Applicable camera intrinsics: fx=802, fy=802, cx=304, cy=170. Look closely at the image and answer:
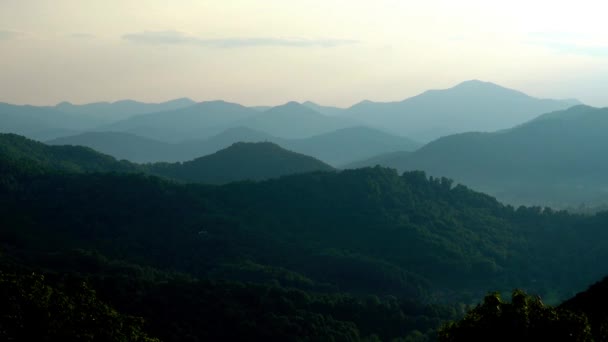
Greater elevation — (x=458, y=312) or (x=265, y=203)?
(x=265, y=203)

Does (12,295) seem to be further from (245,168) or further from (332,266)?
(245,168)

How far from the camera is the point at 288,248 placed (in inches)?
3319

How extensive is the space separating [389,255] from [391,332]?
2876 centimetres

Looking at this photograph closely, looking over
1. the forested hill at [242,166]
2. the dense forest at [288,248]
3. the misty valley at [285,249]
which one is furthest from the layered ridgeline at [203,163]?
the dense forest at [288,248]

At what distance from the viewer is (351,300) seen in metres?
60.2

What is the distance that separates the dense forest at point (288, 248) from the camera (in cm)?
5194

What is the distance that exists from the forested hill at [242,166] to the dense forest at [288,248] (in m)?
22.8

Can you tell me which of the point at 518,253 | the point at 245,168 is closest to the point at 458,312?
the point at 518,253

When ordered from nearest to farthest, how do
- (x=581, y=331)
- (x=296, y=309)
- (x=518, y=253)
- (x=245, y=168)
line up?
(x=581, y=331)
(x=296, y=309)
(x=518, y=253)
(x=245, y=168)

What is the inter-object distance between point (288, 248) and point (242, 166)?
5503 cm

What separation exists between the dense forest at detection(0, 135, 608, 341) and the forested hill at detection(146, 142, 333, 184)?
22.8 metres

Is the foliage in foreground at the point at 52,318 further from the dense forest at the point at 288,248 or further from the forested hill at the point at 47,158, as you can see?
the forested hill at the point at 47,158

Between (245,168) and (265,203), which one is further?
(245,168)

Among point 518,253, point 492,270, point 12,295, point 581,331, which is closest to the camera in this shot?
point 581,331
